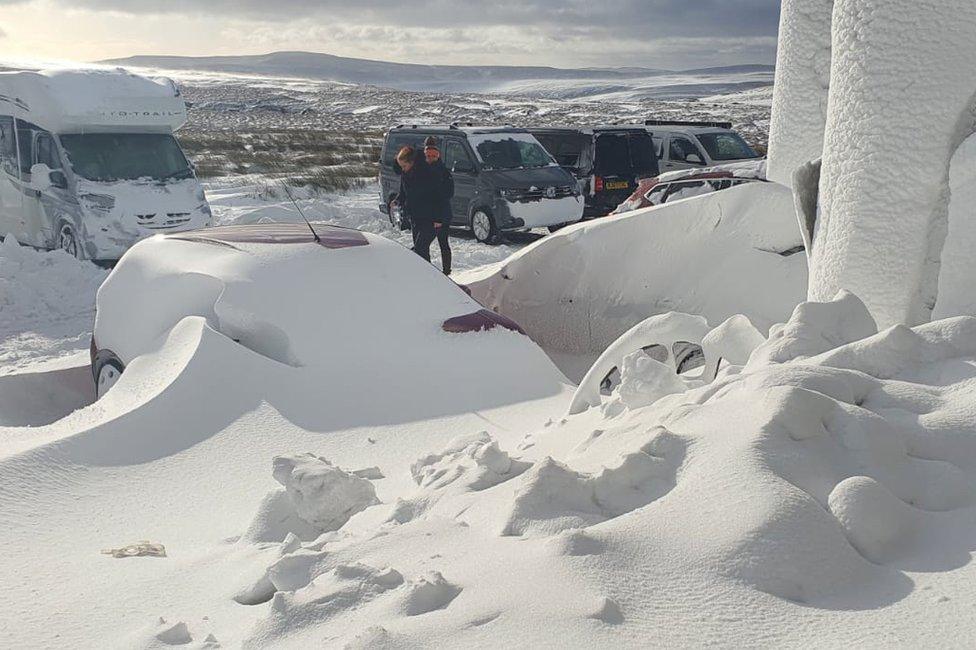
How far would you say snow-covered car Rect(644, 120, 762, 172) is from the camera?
1541 cm

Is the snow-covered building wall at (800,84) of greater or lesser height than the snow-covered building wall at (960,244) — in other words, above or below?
above

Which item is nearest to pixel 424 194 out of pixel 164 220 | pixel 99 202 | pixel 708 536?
pixel 164 220

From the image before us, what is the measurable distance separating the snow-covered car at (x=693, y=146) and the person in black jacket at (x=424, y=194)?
20.8 feet

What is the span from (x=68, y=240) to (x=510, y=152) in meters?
6.82

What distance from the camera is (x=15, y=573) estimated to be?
9.93ft

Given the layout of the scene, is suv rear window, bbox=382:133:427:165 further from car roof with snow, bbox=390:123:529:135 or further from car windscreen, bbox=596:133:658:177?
car windscreen, bbox=596:133:658:177

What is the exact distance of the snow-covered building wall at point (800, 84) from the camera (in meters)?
4.74

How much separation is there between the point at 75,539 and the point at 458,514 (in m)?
1.44

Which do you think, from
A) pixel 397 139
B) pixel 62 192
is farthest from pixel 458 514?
pixel 397 139

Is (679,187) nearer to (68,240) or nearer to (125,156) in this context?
(125,156)

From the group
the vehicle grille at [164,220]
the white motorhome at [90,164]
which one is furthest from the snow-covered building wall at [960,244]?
the vehicle grille at [164,220]

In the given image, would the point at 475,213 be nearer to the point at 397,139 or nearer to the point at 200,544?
the point at 397,139

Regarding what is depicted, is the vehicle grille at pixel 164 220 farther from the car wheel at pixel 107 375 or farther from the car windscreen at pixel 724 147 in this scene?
the car windscreen at pixel 724 147

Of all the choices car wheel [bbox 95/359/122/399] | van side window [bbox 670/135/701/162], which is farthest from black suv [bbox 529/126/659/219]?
car wheel [bbox 95/359/122/399]
